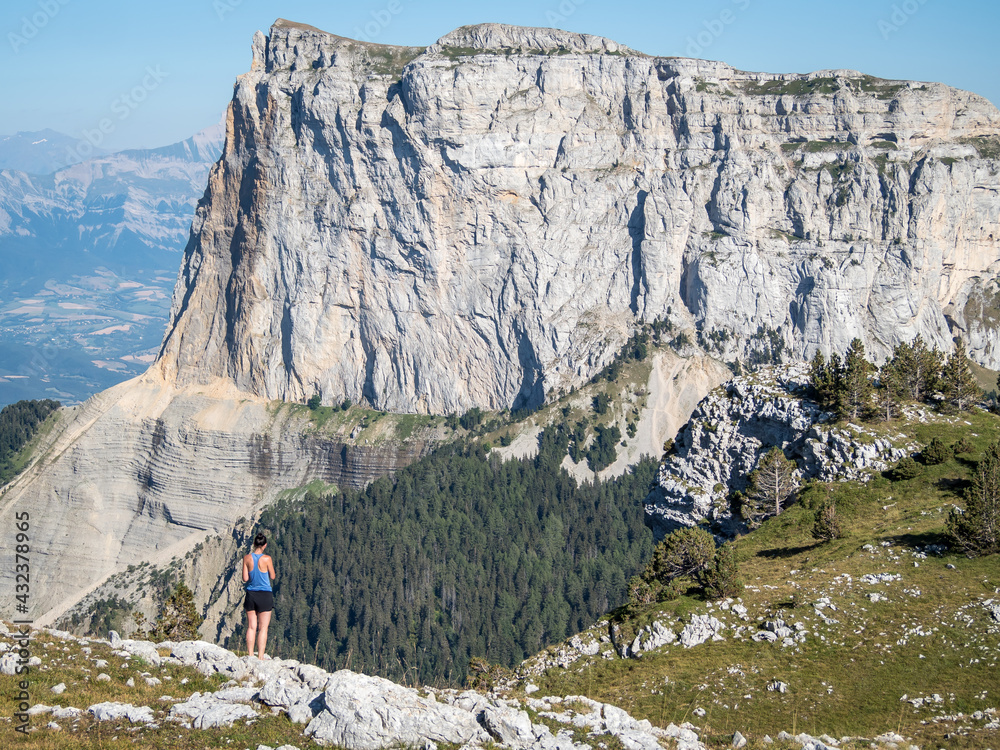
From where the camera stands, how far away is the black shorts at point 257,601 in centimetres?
3178

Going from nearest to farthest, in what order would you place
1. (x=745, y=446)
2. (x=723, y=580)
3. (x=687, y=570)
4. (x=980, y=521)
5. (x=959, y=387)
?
(x=980, y=521) < (x=723, y=580) < (x=687, y=570) < (x=959, y=387) < (x=745, y=446)

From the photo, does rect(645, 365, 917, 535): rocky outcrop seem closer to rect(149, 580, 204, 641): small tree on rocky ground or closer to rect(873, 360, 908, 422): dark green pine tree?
rect(873, 360, 908, 422): dark green pine tree

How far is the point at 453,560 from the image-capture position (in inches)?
6196

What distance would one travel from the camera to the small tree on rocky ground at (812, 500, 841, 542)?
2067 inches

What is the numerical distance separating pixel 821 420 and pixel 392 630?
90434 mm

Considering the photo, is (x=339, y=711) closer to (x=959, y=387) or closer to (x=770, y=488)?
(x=770, y=488)

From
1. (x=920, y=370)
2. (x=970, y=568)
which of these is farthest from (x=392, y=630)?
(x=970, y=568)

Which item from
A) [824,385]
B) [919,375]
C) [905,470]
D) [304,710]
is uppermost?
[919,375]

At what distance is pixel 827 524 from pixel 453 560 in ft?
367

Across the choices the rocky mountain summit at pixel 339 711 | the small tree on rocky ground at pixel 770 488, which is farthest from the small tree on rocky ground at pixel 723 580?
the small tree on rocky ground at pixel 770 488

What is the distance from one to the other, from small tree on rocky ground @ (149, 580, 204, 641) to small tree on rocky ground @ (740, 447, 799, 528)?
39983 mm

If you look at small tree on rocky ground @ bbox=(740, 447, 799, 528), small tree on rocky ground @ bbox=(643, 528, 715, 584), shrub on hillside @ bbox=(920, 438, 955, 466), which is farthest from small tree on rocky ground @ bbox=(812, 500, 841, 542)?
shrub on hillside @ bbox=(920, 438, 955, 466)

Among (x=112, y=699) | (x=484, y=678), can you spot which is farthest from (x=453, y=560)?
(x=112, y=699)

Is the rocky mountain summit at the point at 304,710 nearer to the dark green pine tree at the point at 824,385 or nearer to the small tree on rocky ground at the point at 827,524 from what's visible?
the small tree on rocky ground at the point at 827,524
